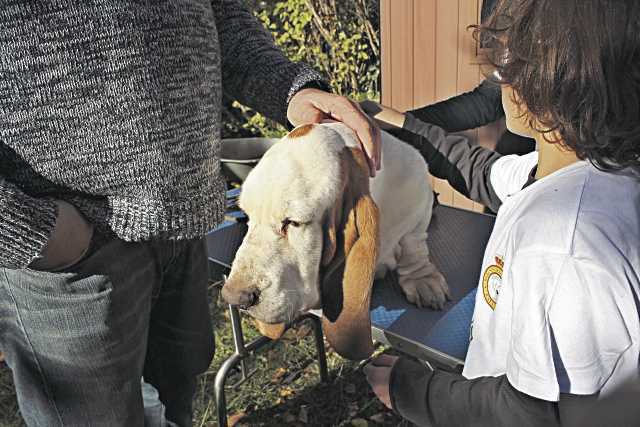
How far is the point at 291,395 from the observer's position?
2.71 metres

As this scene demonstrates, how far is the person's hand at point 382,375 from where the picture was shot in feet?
4.21

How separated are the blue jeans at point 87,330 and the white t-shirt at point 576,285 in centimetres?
76

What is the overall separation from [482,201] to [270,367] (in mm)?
1565

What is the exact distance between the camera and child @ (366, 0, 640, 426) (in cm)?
92

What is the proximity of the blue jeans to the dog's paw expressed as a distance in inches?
26.0

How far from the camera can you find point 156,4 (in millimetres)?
1090

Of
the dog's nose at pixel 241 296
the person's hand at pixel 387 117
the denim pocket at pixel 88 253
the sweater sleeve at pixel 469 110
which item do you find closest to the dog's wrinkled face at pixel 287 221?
the dog's nose at pixel 241 296

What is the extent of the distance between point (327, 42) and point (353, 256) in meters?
4.22

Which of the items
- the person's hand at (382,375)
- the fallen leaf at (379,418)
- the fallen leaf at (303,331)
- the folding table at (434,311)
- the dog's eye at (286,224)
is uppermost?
the dog's eye at (286,224)

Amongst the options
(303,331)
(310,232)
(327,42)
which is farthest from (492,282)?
(327,42)

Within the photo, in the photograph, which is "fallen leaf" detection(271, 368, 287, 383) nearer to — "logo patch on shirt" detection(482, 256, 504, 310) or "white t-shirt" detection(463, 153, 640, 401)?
"logo patch on shirt" detection(482, 256, 504, 310)

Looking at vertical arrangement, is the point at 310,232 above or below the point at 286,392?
above

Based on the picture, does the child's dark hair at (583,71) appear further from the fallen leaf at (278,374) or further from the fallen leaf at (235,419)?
the fallen leaf at (278,374)

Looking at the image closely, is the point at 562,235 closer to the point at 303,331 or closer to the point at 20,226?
the point at 20,226
